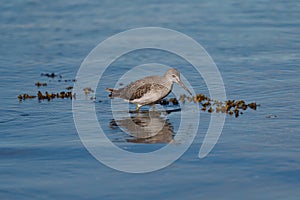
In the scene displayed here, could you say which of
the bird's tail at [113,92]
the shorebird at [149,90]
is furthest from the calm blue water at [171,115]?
the shorebird at [149,90]

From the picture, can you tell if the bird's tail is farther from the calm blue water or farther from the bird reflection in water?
the bird reflection in water

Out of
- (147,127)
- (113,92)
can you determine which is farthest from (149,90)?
(147,127)

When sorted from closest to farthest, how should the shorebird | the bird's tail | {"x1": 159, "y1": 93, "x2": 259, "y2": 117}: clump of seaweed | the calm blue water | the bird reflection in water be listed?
the calm blue water
the bird reflection in water
{"x1": 159, "y1": 93, "x2": 259, "y2": 117}: clump of seaweed
the shorebird
the bird's tail

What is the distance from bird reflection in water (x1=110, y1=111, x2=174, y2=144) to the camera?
380 inches

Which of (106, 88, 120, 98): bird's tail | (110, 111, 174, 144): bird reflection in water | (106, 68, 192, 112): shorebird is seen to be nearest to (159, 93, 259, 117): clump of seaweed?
(106, 68, 192, 112): shorebird

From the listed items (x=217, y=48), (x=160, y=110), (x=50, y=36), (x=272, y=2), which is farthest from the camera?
(x=272, y=2)

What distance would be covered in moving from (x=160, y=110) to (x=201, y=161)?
328 centimetres

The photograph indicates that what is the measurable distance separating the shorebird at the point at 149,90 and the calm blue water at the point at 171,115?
58 centimetres

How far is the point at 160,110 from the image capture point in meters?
11.6

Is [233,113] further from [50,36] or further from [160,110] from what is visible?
[50,36]

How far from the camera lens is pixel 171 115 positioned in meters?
11.1

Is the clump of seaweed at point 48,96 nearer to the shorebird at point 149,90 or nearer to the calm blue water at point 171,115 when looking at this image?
the calm blue water at point 171,115

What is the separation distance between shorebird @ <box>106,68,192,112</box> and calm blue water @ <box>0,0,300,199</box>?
1.90 ft

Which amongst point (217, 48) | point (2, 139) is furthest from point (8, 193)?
point (217, 48)
